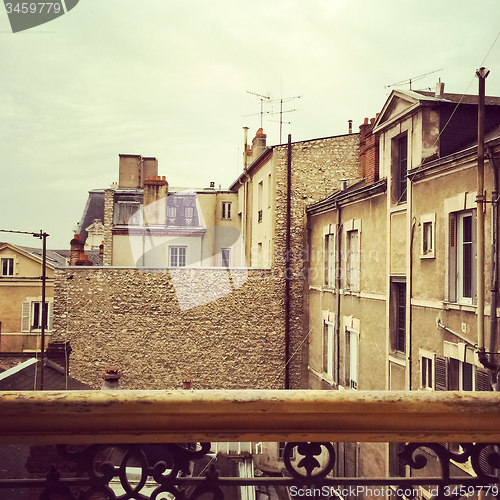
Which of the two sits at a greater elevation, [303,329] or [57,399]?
[57,399]

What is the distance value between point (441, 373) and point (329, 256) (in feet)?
19.2

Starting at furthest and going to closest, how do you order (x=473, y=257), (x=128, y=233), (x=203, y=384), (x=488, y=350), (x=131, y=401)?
(x=128, y=233), (x=203, y=384), (x=473, y=257), (x=488, y=350), (x=131, y=401)

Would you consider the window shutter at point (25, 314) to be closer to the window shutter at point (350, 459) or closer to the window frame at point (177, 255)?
the window frame at point (177, 255)

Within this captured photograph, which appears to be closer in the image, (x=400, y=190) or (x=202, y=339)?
(x=400, y=190)

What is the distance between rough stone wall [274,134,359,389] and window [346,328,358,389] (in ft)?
11.2

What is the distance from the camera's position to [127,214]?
2077cm

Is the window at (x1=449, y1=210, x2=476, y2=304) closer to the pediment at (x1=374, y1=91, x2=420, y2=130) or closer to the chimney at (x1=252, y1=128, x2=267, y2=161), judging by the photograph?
the pediment at (x1=374, y1=91, x2=420, y2=130)

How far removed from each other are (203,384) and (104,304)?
3.86 m

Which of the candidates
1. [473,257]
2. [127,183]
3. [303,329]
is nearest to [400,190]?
[473,257]

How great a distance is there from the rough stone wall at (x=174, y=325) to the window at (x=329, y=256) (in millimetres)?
2216

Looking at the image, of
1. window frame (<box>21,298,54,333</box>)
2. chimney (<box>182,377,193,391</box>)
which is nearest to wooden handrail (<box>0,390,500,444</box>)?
chimney (<box>182,377,193,391</box>)

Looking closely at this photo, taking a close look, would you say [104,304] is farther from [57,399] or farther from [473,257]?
[57,399]

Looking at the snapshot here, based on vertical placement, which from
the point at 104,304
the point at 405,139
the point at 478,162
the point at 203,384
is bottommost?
the point at 203,384

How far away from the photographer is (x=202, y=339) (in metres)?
14.6
